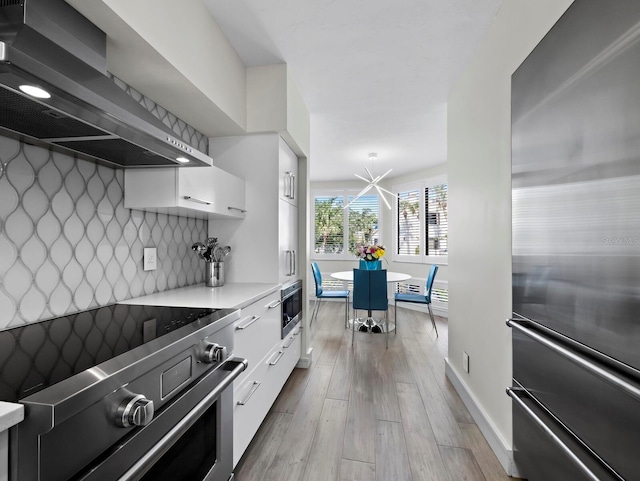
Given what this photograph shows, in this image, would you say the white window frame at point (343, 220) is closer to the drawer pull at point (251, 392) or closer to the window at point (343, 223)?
the window at point (343, 223)

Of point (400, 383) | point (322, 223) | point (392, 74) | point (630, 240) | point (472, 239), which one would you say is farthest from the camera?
point (322, 223)

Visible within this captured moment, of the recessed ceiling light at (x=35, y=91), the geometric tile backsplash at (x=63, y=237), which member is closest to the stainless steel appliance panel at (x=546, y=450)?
the recessed ceiling light at (x=35, y=91)

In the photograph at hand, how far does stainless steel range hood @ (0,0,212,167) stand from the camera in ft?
2.47

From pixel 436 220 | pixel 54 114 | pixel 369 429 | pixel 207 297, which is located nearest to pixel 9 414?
pixel 54 114

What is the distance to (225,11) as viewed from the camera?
5.84 ft

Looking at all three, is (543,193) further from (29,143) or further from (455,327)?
(29,143)

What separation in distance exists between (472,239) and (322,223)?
472 cm

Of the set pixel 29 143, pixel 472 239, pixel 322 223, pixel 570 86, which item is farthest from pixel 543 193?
pixel 322 223

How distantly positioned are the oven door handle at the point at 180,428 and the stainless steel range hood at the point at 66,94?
0.94 meters

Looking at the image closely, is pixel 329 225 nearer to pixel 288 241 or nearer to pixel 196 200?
pixel 288 241

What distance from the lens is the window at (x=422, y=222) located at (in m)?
5.40

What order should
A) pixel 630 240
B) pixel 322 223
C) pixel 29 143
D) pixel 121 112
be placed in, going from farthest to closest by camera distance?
pixel 322 223
pixel 29 143
pixel 121 112
pixel 630 240

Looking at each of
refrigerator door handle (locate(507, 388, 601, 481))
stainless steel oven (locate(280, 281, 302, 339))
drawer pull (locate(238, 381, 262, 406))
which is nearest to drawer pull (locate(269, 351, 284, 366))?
stainless steel oven (locate(280, 281, 302, 339))

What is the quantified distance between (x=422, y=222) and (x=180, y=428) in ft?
17.7
